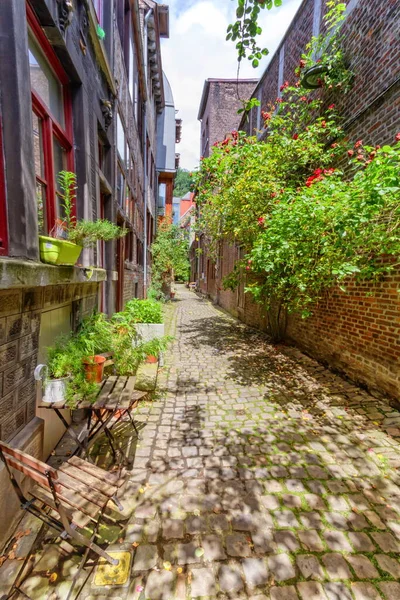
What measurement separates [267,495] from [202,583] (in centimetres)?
88

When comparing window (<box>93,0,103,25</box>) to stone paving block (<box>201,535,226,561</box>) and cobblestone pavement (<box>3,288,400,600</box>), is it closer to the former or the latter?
cobblestone pavement (<box>3,288,400,600</box>)

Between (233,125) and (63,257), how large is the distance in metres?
21.3

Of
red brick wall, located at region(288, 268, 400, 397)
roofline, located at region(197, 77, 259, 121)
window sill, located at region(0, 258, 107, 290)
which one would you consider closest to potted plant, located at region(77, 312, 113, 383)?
window sill, located at region(0, 258, 107, 290)

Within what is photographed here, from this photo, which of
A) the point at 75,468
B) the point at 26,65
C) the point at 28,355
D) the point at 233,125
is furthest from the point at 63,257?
the point at 233,125

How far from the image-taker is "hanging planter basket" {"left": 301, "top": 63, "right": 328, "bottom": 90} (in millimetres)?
5027

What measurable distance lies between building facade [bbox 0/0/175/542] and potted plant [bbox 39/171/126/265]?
0.12m

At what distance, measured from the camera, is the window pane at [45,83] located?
9.21ft

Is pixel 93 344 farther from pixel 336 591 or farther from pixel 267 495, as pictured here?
pixel 336 591

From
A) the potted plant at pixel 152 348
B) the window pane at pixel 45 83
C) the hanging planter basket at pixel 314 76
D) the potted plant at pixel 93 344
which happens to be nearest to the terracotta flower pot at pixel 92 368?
the potted plant at pixel 93 344

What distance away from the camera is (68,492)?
1896 mm

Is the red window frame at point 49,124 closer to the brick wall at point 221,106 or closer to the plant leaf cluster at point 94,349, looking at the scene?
the plant leaf cluster at point 94,349

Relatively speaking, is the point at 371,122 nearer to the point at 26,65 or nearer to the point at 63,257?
Result: the point at 26,65

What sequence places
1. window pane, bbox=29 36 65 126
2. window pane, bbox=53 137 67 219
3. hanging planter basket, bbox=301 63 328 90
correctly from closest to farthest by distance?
window pane, bbox=29 36 65 126
window pane, bbox=53 137 67 219
hanging planter basket, bbox=301 63 328 90

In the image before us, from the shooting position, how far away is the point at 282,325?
7.26 meters
